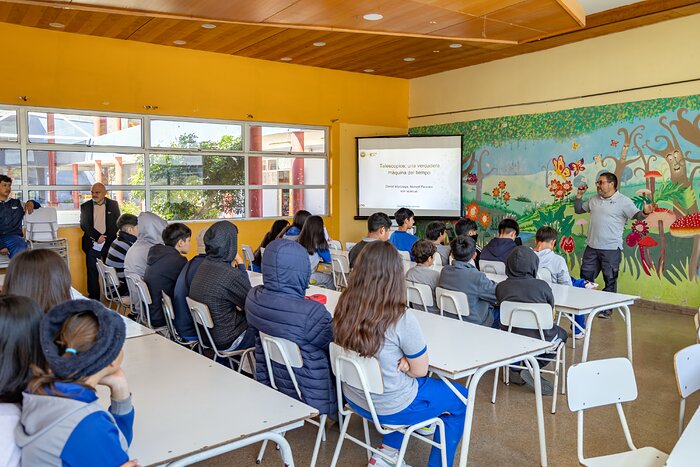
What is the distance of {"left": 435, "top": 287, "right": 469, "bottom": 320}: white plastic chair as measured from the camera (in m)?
3.74

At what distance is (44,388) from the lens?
54.8 inches

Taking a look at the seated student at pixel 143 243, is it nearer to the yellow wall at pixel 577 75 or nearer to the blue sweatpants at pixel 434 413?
the blue sweatpants at pixel 434 413

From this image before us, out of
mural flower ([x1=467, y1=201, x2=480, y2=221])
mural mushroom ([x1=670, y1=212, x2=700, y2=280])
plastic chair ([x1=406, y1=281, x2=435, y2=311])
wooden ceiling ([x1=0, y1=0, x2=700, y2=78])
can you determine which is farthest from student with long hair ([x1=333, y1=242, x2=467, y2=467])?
mural flower ([x1=467, y1=201, x2=480, y2=221])

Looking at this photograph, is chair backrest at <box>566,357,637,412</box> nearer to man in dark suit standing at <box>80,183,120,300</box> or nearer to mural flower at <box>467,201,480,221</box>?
man in dark suit standing at <box>80,183,120,300</box>

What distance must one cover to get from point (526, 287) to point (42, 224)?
575cm

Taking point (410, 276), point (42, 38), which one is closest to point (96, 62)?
point (42, 38)

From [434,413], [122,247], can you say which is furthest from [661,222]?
[122,247]

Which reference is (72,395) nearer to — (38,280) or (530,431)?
(38,280)

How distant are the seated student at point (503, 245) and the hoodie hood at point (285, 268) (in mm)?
2953

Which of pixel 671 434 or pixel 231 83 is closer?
pixel 671 434

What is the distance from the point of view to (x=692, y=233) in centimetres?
646

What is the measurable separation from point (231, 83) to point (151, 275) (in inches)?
201

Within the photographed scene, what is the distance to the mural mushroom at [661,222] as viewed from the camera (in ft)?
21.8

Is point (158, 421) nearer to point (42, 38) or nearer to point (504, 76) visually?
point (42, 38)
